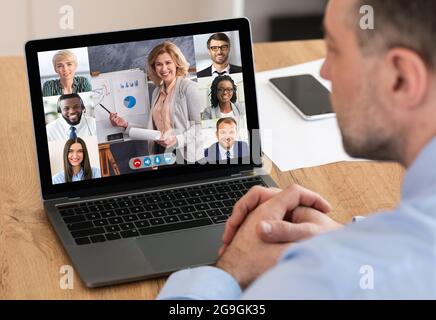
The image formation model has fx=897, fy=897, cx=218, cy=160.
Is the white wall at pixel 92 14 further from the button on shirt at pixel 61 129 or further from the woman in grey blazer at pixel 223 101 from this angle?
the button on shirt at pixel 61 129

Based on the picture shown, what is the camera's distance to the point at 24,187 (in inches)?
62.1

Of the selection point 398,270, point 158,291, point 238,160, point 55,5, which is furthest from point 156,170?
point 55,5

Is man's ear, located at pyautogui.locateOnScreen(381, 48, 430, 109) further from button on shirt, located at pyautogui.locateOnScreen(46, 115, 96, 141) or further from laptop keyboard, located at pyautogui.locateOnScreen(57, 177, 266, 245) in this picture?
button on shirt, located at pyautogui.locateOnScreen(46, 115, 96, 141)

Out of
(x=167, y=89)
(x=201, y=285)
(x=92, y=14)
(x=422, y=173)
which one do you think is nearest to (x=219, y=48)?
(x=167, y=89)

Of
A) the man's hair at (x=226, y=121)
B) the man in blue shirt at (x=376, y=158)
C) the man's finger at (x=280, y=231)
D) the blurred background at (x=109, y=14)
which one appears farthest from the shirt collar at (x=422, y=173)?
the blurred background at (x=109, y=14)

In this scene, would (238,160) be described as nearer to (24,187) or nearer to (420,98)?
(24,187)

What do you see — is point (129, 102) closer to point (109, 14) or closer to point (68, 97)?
point (68, 97)

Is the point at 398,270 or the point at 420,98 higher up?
the point at 420,98

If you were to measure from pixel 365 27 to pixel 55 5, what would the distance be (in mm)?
2552

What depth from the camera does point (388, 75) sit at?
1.03 m

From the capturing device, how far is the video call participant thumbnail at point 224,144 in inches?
61.7

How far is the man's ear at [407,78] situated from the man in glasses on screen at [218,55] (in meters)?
0.56

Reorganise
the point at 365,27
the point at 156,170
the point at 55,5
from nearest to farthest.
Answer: the point at 365,27
the point at 156,170
the point at 55,5

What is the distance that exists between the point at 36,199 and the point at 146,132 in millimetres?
221
